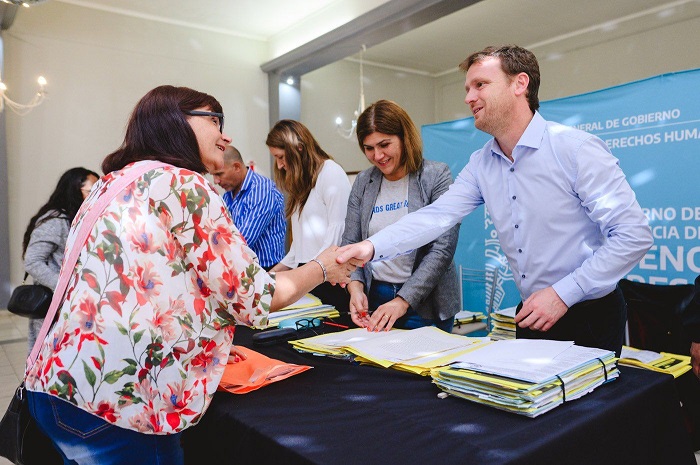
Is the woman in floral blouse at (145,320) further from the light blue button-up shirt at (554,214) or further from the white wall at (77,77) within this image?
the white wall at (77,77)

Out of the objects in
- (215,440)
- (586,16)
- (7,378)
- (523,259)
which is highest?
(586,16)

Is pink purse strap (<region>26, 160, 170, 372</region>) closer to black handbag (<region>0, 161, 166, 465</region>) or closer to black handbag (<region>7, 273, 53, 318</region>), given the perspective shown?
black handbag (<region>0, 161, 166, 465</region>)

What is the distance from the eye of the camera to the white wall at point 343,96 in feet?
26.8

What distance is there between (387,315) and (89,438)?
36.7 inches

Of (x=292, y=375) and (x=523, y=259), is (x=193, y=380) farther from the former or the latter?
(x=523, y=259)

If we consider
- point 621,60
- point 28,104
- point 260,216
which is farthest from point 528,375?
point 621,60

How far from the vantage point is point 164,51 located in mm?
6809

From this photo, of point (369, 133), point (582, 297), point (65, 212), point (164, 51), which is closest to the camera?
point (582, 297)

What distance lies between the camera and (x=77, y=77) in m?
6.21

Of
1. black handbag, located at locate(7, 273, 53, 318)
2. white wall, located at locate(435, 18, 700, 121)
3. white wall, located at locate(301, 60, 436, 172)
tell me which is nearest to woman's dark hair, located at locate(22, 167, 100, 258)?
black handbag, located at locate(7, 273, 53, 318)

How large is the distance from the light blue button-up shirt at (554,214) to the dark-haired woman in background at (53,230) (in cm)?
213

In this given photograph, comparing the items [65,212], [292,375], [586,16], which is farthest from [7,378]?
[586,16]

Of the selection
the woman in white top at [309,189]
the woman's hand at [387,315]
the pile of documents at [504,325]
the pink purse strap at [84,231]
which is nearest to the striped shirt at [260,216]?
the woman in white top at [309,189]

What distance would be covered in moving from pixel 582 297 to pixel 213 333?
39.4 inches
